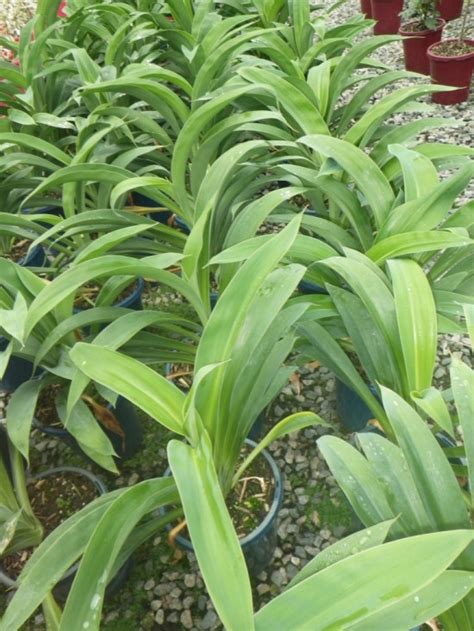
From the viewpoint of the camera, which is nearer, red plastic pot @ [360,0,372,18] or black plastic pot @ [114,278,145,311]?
black plastic pot @ [114,278,145,311]

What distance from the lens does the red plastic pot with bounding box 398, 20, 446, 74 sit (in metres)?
2.82

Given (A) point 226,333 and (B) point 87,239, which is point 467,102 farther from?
(A) point 226,333

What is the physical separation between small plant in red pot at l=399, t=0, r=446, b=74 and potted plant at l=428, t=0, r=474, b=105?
0.75 ft

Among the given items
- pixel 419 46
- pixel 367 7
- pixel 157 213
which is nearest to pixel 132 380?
pixel 157 213

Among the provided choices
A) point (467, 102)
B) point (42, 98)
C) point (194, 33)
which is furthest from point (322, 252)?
point (467, 102)

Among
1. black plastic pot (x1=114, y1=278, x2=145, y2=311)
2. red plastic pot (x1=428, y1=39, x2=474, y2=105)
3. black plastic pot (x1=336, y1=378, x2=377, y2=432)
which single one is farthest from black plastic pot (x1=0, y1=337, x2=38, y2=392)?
red plastic pot (x1=428, y1=39, x2=474, y2=105)

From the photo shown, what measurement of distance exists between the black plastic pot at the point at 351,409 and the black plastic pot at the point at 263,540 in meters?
0.29

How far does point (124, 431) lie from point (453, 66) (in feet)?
7.58

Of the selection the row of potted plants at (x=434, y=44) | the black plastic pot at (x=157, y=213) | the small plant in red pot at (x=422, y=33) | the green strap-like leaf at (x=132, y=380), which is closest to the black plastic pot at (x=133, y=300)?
the black plastic pot at (x=157, y=213)

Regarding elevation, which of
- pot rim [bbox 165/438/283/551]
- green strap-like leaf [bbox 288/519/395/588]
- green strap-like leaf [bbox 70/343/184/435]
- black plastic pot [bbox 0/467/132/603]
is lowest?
black plastic pot [bbox 0/467/132/603]

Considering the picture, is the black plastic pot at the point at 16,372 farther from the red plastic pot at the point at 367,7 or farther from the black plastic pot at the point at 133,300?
the red plastic pot at the point at 367,7

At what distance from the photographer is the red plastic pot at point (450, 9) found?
333 cm

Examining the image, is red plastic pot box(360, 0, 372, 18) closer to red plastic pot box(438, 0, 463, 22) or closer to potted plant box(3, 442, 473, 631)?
red plastic pot box(438, 0, 463, 22)

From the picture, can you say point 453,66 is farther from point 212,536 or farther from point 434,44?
point 212,536
